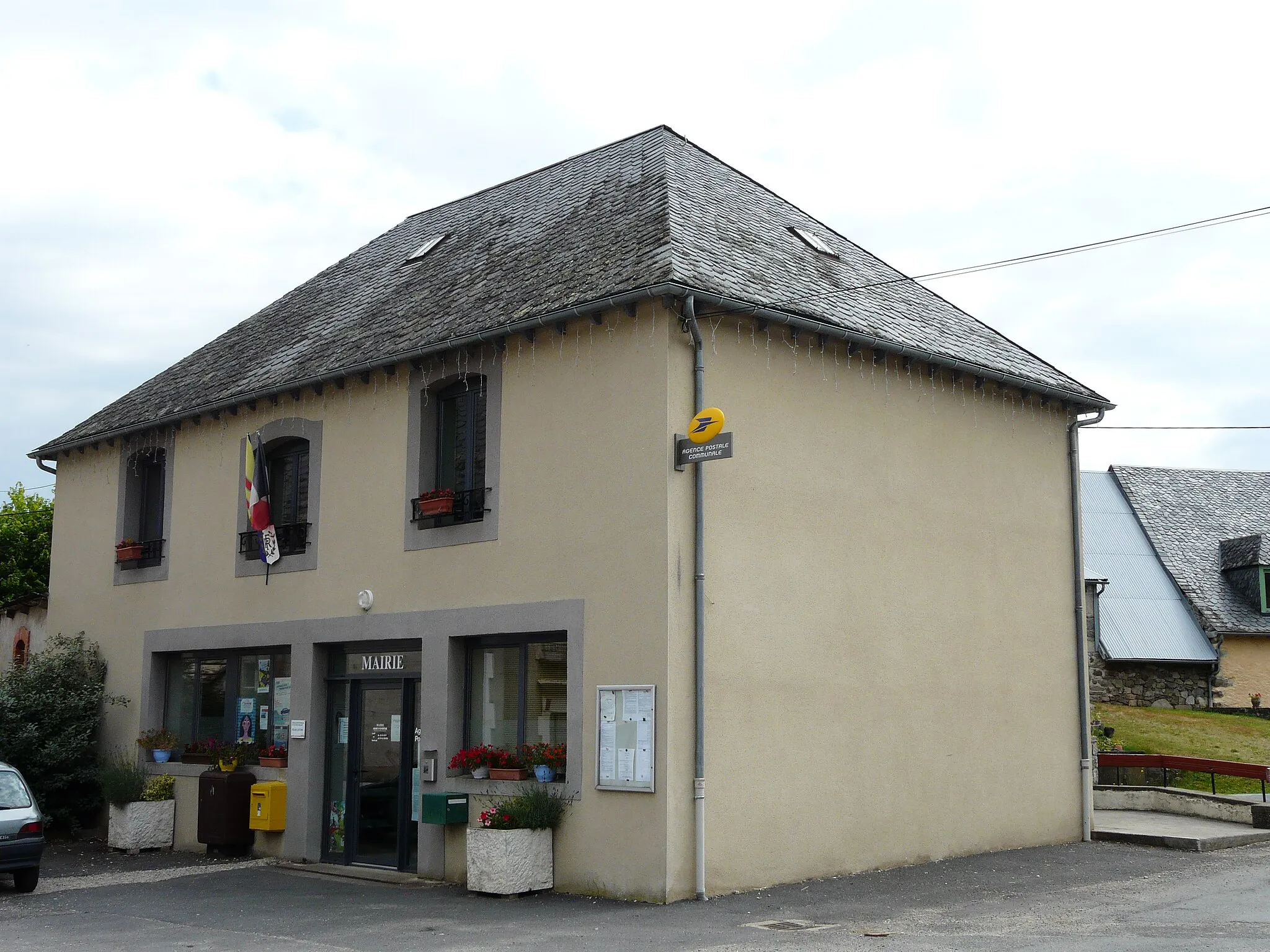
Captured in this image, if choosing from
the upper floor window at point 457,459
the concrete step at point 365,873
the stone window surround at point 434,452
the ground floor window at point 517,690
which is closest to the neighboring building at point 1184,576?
the ground floor window at point 517,690

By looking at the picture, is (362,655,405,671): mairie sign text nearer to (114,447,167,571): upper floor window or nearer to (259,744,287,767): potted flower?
(259,744,287,767): potted flower

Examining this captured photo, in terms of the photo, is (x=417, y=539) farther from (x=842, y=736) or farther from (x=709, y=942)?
(x=709, y=942)

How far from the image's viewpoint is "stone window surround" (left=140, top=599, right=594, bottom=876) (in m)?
12.5

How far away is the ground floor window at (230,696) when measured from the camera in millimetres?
16359

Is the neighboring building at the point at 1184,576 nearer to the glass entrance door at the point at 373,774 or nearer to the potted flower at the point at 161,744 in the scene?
the glass entrance door at the point at 373,774

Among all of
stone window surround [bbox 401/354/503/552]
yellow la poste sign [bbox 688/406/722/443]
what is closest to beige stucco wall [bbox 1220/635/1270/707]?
stone window surround [bbox 401/354/503/552]

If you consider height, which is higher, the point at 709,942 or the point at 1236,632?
the point at 1236,632

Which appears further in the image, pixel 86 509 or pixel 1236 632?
pixel 1236 632

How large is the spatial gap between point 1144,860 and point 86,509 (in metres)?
15.5

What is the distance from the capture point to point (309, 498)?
16.0 metres

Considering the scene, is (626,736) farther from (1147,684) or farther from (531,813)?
(1147,684)

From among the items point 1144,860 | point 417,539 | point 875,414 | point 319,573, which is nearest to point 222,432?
point 319,573

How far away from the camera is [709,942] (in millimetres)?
9680

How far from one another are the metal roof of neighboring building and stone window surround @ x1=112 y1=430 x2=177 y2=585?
1856cm
